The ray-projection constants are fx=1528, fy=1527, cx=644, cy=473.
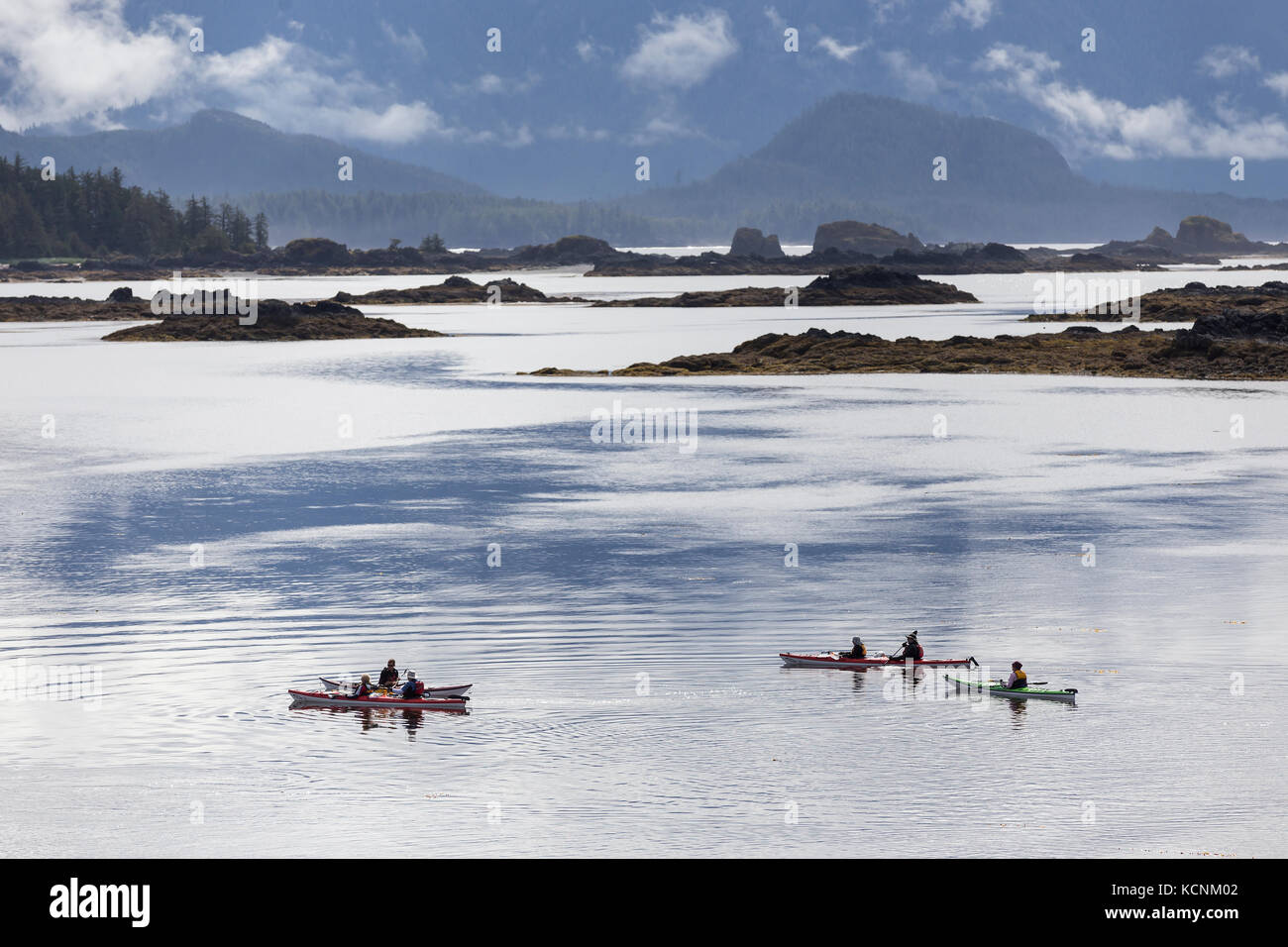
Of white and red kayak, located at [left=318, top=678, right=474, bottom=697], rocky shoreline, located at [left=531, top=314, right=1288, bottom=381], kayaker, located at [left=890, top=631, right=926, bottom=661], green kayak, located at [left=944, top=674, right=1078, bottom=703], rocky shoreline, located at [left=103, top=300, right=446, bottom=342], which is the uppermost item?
rocky shoreline, located at [left=103, top=300, right=446, bottom=342]

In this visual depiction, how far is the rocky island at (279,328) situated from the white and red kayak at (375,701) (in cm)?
14032

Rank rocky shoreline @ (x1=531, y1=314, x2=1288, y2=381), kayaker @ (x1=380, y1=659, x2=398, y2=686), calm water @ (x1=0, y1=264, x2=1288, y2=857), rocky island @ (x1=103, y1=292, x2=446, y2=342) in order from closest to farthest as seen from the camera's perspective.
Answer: calm water @ (x1=0, y1=264, x2=1288, y2=857)
kayaker @ (x1=380, y1=659, x2=398, y2=686)
rocky shoreline @ (x1=531, y1=314, x2=1288, y2=381)
rocky island @ (x1=103, y1=292, x2=446, y2=342)

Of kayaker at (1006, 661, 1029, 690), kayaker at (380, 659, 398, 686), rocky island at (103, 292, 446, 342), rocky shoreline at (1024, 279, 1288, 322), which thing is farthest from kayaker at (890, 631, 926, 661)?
rocky island at (103, 292, 446, 342)

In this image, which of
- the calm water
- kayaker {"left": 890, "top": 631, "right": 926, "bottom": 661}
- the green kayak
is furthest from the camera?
kayaker {"left": 890, "top": 631, "right": 926, "bottom": 661}

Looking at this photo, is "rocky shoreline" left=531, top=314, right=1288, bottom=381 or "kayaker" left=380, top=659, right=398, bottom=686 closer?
"kayaker" left=380, top=659, right=398, bottom=686

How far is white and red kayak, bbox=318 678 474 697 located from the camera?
2777 centimetres

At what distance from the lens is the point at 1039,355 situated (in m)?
119

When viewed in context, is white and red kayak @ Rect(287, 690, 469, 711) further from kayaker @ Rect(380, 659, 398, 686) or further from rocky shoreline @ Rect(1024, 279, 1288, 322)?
rocky shoreline @ Rect(1024, 279, 1288, 322)

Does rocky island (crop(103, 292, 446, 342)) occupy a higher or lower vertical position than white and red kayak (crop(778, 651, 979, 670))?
higher

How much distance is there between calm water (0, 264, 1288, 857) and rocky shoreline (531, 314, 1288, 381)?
36.4m

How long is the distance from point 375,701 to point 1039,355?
323 feet

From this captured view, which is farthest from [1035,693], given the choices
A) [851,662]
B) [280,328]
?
[280,328]

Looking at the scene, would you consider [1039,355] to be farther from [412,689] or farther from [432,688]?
[412,689]

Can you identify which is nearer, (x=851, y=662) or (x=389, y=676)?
(x=389, y=676)
